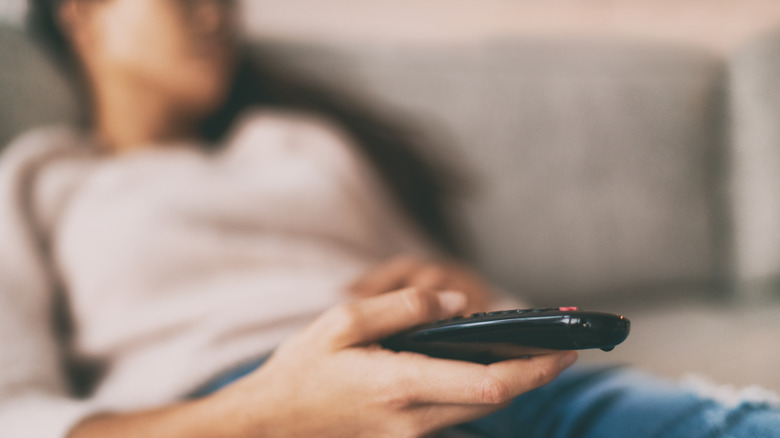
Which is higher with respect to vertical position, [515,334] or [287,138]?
[287,138]

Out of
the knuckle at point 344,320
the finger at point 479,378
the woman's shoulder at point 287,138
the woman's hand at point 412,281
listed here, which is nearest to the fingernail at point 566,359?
the finger at point 479,378

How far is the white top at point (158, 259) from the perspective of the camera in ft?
1.62

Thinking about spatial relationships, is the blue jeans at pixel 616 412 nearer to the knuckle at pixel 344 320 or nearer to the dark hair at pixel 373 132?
the knuckle at pixel 344 320

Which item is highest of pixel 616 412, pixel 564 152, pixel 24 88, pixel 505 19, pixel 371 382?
pixel 505 19

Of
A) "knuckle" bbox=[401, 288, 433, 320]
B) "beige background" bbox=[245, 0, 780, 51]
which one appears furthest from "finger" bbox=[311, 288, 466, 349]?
"beige background" bbox=[245, 0, 780, 51]

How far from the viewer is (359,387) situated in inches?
11.8

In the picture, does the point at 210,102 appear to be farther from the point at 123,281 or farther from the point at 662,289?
the point at 662,289

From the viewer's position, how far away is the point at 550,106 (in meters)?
0.97

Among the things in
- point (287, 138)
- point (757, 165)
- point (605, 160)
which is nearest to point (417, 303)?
point (287, 138)

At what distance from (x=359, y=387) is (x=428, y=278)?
29 centimetres

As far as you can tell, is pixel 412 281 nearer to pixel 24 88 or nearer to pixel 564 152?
pixel 564 152

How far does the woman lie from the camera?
0.32 meters

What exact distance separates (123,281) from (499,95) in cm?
76

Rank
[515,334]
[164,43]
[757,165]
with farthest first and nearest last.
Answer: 1. [757,165]
2. [164,43]
3. [515,334]
